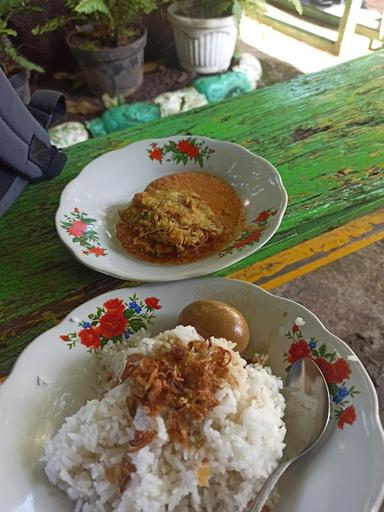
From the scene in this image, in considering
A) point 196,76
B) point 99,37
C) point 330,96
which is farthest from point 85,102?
point 330,96

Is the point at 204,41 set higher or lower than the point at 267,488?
lower

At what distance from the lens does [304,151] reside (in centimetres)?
132

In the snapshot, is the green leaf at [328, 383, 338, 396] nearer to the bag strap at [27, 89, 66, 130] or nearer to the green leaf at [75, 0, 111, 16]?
the bag strap at [27, 89, 66, 130]

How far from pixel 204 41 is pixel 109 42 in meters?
0.52

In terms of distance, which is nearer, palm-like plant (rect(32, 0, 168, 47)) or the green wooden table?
the green wooden table

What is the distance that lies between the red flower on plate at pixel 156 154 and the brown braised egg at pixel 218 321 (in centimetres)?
53

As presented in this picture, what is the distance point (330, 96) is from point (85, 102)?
159 cm

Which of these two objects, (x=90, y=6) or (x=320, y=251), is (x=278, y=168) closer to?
(x=320, y=251)

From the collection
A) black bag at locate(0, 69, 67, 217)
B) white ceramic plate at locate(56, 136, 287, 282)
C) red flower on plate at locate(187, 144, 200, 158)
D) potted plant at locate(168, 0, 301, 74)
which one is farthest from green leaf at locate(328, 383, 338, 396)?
potted plant at locate(168, 0, 301, 74)

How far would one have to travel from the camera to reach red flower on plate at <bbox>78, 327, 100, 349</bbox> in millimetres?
874

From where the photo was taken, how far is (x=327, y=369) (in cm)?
80

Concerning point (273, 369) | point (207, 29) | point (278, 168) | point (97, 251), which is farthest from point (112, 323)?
point (207, 29)

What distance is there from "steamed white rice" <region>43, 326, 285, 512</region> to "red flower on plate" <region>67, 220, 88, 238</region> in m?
0.40

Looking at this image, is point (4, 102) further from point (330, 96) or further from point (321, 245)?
point (330, 96)
